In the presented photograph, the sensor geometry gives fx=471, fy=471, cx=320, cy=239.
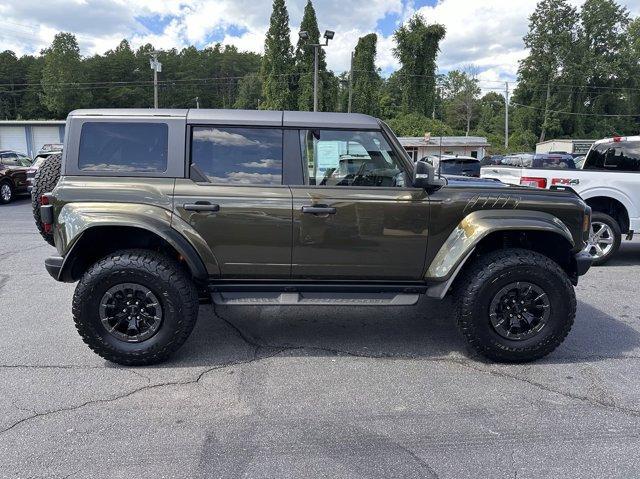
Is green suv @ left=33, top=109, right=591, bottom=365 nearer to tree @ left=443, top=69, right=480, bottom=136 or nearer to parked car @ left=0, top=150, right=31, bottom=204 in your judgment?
parked car @ left=0, top=150, right=31, bottom=204

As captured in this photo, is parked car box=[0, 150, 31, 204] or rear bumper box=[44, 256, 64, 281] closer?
rear bumper box=[44, 256, 64, 281]

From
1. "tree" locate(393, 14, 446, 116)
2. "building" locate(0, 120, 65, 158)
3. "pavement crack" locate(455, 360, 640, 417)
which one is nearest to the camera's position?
"pavement crack" locate(455, 360, 640, 417)

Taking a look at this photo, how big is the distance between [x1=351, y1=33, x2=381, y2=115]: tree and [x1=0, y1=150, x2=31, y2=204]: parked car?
130ft

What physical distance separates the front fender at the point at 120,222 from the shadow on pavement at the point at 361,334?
99 cm

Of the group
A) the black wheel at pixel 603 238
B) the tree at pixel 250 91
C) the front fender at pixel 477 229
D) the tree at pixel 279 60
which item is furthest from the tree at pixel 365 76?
the front fender at pixel 477 229

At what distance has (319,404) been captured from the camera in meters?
3.25

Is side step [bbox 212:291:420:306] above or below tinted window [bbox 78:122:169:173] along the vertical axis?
below

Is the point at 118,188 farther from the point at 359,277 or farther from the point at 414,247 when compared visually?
the point at 414,247

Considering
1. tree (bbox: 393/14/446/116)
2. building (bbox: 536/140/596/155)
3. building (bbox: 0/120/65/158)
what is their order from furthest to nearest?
tree (bbox: 393/14/446/116) < building (bbox: 536/140/596/155) < building (bbox: 0/120/65/158)

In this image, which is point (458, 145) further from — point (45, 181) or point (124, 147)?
point (124, 147)

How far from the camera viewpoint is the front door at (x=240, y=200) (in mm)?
3672

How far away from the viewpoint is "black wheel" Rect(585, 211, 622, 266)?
7254 millimetres

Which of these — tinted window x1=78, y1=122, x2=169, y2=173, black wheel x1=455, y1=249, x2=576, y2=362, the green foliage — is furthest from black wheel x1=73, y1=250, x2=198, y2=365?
the green foliage

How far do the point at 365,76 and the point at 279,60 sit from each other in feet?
31.2
